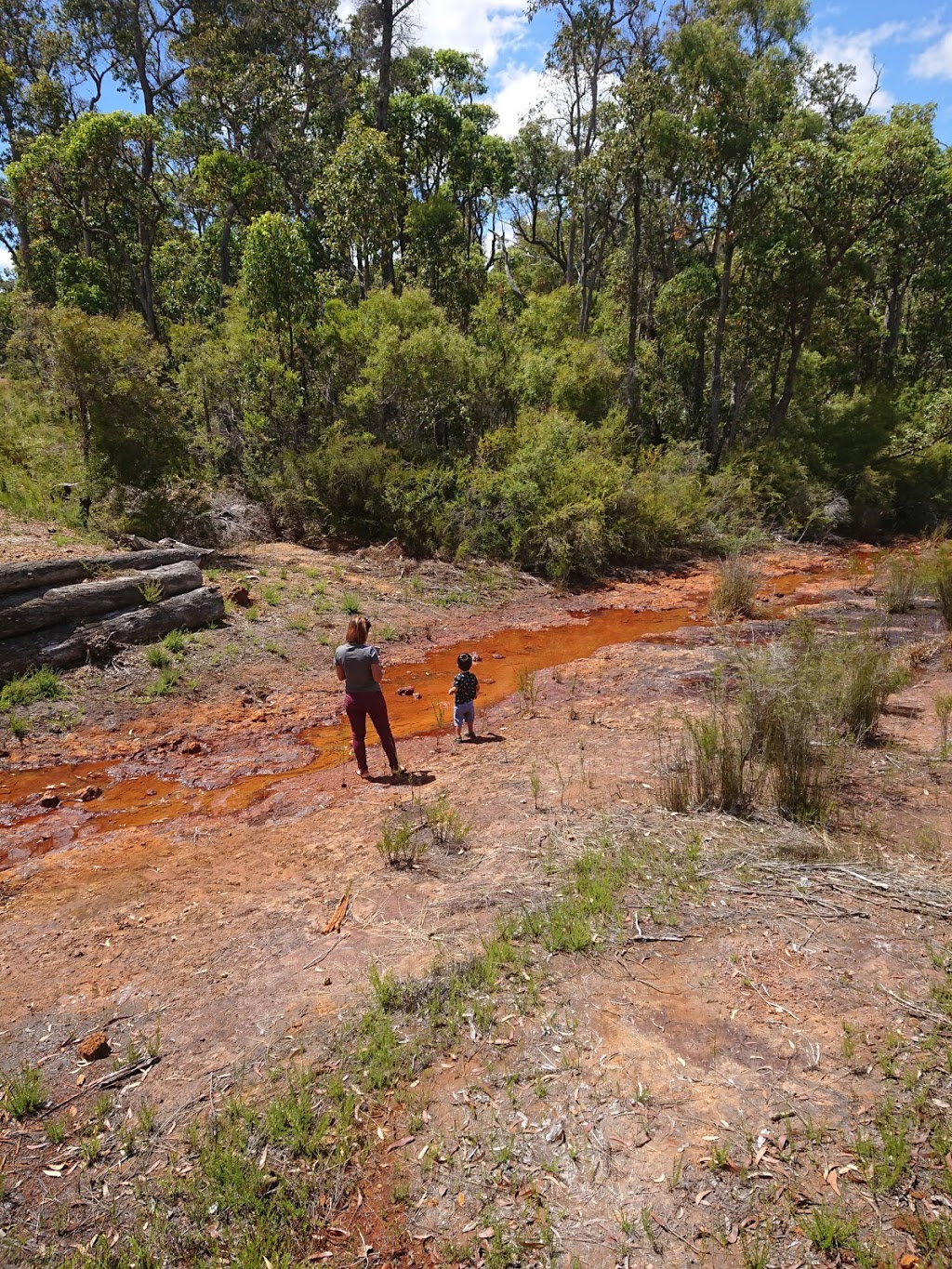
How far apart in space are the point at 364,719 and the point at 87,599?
188 inches

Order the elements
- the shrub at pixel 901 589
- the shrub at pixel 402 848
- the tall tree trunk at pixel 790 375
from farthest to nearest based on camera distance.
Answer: the tall tree trunk at pixel 790 375
the shrub at pixel 901 589
the shrub at pixel 402 848

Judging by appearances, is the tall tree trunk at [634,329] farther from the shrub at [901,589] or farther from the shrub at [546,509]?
the shrub at [901,589]

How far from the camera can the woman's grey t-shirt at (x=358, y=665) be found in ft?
21.8

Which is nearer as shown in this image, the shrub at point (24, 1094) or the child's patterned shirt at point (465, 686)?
the shrub at point (24, 1094)

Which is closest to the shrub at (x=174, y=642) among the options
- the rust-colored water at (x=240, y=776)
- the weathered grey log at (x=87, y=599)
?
the weathered grey log at (x=87, y=599)

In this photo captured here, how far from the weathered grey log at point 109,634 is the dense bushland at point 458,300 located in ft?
13.2

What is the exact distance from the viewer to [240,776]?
7367mm

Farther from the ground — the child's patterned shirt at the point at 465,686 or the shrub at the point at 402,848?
the child's patterned shirt at the point at 465,686

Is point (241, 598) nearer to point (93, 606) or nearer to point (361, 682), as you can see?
point (93, 606)

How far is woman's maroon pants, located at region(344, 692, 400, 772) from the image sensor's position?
6.77 metres

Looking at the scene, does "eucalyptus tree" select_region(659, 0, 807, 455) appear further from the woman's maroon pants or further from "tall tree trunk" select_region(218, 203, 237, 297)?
the woman's maroon pants

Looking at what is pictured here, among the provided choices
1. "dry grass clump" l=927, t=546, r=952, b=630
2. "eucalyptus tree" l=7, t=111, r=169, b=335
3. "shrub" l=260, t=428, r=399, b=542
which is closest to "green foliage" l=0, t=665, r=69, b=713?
"shrub" l=260, t=428, r=399, b=542

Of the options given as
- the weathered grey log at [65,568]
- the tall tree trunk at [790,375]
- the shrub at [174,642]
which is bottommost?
the shrub at [174,642]

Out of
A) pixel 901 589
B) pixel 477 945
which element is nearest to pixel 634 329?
pixel 901 589
